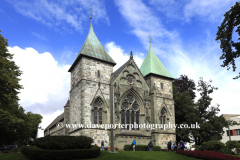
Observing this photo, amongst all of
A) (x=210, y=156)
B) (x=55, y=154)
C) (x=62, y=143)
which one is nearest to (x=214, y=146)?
(x=210, y=156)

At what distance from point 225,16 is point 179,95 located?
2444 cm

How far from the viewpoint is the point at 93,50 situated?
102ft

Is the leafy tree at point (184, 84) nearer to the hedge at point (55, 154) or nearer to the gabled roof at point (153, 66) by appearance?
the gabled roof at point (153, 66)

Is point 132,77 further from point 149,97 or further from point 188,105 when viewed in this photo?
point 188,105

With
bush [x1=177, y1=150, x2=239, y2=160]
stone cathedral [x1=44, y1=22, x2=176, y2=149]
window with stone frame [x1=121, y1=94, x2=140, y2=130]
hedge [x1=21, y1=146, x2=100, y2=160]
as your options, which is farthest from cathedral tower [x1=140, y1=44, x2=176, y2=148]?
hedge [x1=21, y1=146, x2=100, y2=160]

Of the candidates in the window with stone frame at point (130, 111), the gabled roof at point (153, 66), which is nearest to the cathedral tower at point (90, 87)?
the window with stone frame at point (130, 111)

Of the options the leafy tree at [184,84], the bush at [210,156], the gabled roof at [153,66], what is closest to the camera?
the bush at [210,156]

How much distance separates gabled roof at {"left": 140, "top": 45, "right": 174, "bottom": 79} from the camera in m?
35.3

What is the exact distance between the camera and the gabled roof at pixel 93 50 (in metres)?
30.1

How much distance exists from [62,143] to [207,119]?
24753 millimetres

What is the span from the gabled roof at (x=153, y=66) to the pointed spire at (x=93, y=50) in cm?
639

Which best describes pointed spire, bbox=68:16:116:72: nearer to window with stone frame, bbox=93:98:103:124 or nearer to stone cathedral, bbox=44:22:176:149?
stone cathedral, bbox=44:22:176:149

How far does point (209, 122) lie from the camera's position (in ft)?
112

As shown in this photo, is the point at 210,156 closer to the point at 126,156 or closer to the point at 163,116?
the point at 126,156
